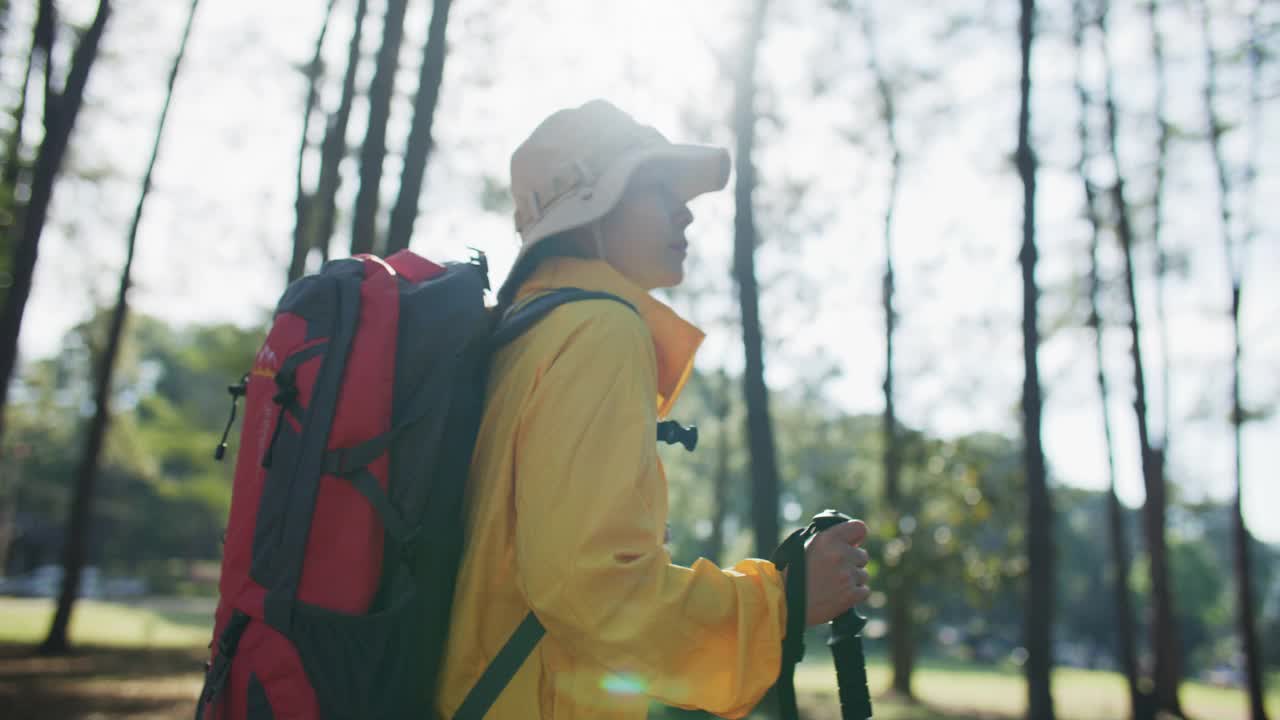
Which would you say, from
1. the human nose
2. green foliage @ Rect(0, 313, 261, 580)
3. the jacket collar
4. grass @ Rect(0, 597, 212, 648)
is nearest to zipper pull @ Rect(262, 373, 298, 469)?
the jacket collar

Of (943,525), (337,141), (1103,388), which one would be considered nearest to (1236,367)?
(1103,388)

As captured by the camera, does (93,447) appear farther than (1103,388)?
No

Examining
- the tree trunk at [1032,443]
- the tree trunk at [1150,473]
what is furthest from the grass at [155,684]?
the tree trunk at [1032,443]

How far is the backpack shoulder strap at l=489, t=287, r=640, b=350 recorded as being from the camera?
1.68 metres

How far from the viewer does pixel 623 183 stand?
1.83m

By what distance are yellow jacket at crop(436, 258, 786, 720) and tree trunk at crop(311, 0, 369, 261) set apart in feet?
30.7

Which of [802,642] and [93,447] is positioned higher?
[802,642]

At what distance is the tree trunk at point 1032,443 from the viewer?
11172mm

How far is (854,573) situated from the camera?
5.28 feet

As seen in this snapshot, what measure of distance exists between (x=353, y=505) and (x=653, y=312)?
620 millimetres

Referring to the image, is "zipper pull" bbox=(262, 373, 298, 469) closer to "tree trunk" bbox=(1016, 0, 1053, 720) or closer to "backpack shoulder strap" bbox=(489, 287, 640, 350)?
"backpack shoulder strap" bbox=(489, 287, 640, 350)

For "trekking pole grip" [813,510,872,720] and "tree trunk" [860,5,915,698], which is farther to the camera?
"tree trunk" [860,5,915,698]

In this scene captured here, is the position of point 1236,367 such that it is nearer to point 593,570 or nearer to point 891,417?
point 891,417

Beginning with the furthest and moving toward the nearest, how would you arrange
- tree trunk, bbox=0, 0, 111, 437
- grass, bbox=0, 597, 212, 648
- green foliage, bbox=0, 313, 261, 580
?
green foliage, bbox=0, 313, 261, 580 → grass, bbox=0, 597, 212, 648 → tree trunk, bbox=0, 0, 111, 437
